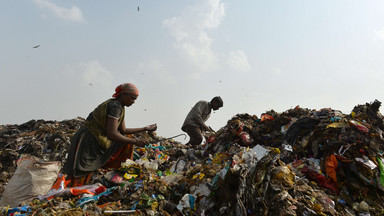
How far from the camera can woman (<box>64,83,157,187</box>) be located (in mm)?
3379

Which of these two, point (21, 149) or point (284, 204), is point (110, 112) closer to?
point (284, 204)

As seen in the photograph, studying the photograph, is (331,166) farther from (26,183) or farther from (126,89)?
(26,183)

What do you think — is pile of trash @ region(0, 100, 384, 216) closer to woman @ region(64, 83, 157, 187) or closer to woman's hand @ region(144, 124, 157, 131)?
woman @ region(64, 83, 157, 187)

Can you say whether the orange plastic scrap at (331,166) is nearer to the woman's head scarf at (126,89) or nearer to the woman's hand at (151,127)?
the woman's hand at (151,127)

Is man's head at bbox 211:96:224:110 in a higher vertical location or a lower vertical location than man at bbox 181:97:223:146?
higher

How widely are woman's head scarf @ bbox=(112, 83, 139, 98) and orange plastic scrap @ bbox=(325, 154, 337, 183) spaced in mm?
3056

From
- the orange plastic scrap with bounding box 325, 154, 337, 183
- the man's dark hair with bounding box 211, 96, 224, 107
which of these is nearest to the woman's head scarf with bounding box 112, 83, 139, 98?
the orange plastic scrap with bounding box 325, 154, 337, 183

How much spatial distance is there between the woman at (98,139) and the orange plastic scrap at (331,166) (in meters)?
2.80

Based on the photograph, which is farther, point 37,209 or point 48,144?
point 48,144

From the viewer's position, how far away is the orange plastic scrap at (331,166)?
3.66 metres

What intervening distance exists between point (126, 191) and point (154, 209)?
506 mm

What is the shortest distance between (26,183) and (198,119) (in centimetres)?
451

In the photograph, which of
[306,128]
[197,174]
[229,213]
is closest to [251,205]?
[229,213]

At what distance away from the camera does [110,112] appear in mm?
3396
